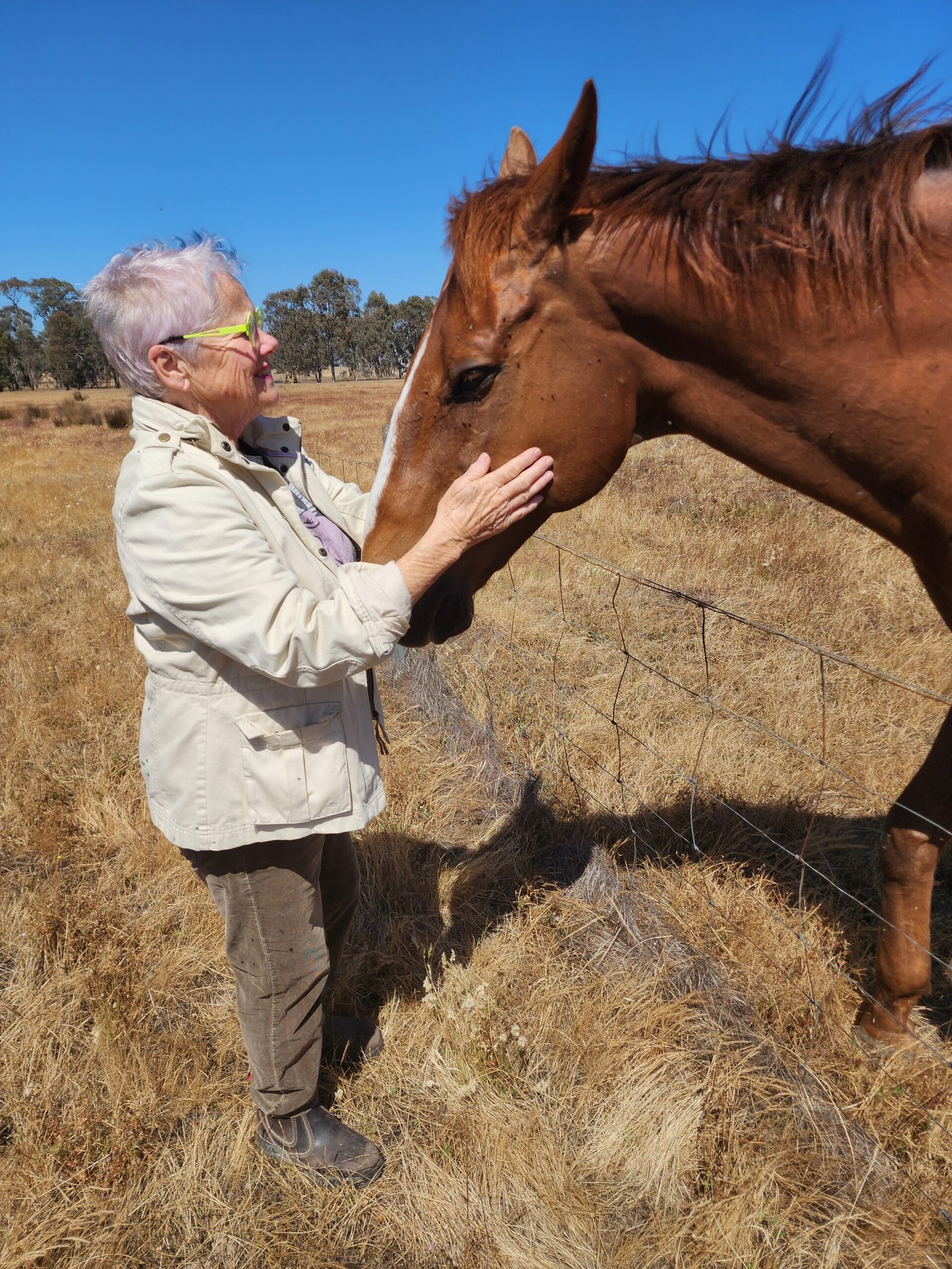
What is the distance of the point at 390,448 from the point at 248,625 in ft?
2.17

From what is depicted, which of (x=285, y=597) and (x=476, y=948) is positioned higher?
(x=285, y=597)

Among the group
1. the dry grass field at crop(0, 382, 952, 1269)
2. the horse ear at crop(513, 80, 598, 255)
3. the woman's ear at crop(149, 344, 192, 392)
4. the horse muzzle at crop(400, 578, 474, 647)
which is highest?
the horse ear at crop(513, 80, 598, 255)

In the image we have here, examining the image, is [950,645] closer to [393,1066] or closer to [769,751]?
[769,751]

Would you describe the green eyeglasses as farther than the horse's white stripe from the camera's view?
No

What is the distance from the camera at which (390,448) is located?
182 cm

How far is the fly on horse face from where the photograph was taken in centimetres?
144

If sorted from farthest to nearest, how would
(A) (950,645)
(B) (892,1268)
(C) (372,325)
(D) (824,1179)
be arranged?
(C) (372,325)
(A) (950,645)
(D) (824,1179)
(B) (892,1268)

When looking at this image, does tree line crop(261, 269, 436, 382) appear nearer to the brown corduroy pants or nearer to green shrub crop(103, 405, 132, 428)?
green shrub crop(103, 405, 132, 428)

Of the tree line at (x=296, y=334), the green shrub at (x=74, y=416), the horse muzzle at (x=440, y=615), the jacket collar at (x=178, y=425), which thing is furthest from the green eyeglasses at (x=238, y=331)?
the tree line at (x=296, y=334)

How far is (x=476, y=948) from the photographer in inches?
102

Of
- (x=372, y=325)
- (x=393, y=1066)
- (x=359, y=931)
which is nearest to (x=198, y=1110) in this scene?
(x=393, y=1066)

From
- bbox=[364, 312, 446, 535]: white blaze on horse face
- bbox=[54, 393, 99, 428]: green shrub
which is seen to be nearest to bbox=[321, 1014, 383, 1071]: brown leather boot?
bbox=[364, 312, 446, 535]: white blaze on horse face

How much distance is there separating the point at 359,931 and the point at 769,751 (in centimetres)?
203

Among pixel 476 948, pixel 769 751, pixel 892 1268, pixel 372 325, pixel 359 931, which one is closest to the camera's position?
pixel 892 1268
